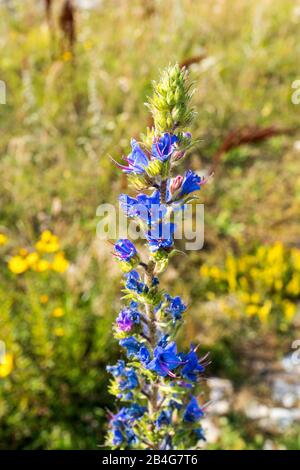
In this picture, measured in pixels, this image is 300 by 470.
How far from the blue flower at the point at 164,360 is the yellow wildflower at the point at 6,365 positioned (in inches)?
66.9

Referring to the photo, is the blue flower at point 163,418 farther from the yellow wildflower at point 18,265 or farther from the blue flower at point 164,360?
the yellow wildflower at point 18,265

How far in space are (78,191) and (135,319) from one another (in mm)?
3323

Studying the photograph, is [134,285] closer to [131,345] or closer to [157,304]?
[157,304]

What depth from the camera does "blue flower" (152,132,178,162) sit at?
150 centimetres

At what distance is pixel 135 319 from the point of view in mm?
1758

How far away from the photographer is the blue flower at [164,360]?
1680 millimetres

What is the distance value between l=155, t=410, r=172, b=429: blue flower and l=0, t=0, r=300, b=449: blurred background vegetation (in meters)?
1.35

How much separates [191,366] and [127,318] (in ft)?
1.15

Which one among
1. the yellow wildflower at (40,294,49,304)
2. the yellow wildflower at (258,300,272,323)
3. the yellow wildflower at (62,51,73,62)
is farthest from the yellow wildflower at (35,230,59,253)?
the yellow wildflower at (62,51,73,62)

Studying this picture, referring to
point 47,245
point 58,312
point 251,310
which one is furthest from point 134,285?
point 251,310

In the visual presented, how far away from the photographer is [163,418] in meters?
1.98
